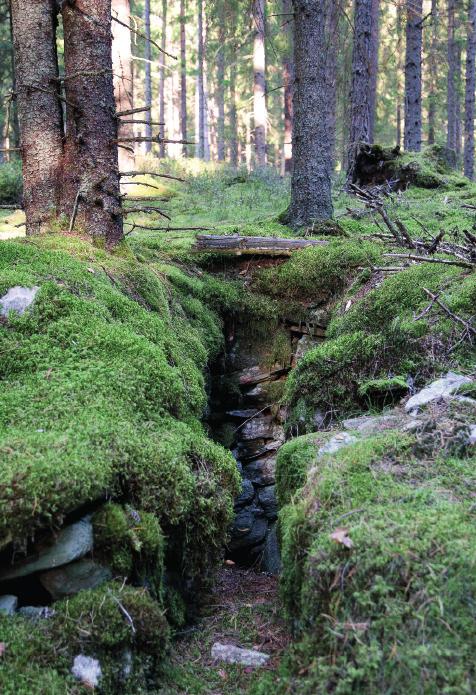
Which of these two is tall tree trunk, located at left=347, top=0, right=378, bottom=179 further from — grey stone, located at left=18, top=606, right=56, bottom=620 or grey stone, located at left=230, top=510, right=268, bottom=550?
grey stone, located at left=18, top=606, right=56, bottom=620

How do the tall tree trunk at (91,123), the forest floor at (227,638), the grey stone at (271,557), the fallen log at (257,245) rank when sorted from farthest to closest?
the fallen log at (257,245)
the tall tree trunk at (91,123)
the grey stone at (271,557)
the forest floor at (227,638)

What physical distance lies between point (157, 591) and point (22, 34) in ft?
16.3

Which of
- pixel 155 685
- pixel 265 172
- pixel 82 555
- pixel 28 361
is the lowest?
pixel 155 685

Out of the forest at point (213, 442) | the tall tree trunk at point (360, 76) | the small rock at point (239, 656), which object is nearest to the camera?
the forest at point (213, 442)

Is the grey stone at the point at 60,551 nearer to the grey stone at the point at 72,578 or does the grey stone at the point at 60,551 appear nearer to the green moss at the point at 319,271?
the grey stone at the point at 72,578

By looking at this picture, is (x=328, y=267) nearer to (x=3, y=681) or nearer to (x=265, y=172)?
(x=3, y=681)

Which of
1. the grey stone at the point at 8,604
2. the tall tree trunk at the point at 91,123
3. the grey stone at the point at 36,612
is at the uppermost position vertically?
the tall tree trunk at the point at 91,123

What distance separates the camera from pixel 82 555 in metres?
2.63

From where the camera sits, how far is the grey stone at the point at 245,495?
5.84m

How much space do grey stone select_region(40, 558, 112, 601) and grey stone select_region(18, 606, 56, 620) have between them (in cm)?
9

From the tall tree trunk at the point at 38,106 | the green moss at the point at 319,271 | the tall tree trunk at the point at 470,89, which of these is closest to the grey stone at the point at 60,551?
the tall tree trunk at the point at 38,106

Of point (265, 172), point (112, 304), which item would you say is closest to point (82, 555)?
point (112, 304)

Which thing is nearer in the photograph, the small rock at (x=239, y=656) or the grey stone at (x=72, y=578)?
the grey stone at (x=72, y=578)

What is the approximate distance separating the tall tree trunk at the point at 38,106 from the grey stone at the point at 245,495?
3221mm
